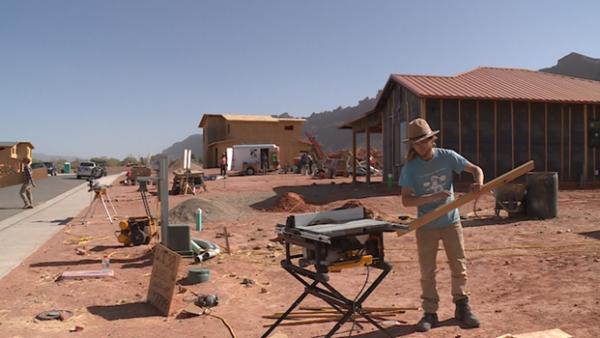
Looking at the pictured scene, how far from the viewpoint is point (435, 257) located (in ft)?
15.1

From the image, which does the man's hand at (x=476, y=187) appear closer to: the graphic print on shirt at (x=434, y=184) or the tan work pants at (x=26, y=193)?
the graphic print on shirt at (x=434, y=184)

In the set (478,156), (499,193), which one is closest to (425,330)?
(499,193)

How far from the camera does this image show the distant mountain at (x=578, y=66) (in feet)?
245

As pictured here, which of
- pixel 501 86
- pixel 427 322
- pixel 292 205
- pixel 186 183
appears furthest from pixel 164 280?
pixel 501 86

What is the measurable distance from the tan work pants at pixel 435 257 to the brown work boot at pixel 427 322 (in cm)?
5

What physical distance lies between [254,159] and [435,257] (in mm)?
35848

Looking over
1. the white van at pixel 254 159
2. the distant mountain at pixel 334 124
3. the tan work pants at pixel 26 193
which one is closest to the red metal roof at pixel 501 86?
the tan work pants at pixel 26 193

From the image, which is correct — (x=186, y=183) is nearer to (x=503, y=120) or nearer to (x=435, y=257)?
(x=503, y=120)

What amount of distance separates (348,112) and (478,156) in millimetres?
108821

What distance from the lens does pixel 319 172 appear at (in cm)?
3216

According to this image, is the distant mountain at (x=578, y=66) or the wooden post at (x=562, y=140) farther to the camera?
the distant mountain at (x=578, y=66)

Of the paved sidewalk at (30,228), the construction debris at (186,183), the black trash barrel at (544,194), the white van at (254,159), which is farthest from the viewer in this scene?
the white van at (254,159)

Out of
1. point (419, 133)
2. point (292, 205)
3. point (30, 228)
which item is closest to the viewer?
point (419, 133)

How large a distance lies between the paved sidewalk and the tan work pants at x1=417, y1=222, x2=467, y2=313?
19.9ft
